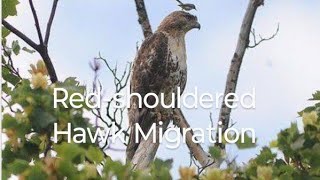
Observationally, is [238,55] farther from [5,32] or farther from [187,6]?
[5,32]

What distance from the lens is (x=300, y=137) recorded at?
3.11 metres

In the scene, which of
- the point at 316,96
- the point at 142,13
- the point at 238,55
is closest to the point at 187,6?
the point at 142,13

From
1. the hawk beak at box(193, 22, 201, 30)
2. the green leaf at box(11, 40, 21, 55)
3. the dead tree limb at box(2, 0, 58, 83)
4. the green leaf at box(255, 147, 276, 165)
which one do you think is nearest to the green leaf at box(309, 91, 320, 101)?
the green leaf at box(255, 147, 276, 165)

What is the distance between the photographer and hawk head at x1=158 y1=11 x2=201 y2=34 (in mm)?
7660

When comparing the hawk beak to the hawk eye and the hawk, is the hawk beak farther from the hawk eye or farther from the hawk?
the hawk

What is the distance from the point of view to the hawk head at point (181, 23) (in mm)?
7660

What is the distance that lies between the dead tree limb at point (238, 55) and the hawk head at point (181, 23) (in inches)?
58.6

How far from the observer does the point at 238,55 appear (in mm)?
6059

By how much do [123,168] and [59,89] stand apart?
70 centimetres

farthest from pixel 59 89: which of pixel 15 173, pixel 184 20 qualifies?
pixel 184 20

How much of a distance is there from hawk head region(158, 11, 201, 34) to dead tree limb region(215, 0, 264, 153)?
1.49 m

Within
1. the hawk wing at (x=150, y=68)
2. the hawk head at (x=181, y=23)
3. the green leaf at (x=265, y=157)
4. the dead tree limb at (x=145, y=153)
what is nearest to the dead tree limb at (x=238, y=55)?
the dead tree limb at (x=145, y=153)

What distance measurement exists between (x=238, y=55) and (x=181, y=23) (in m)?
1.70

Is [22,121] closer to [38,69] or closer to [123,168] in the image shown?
[123,168]
